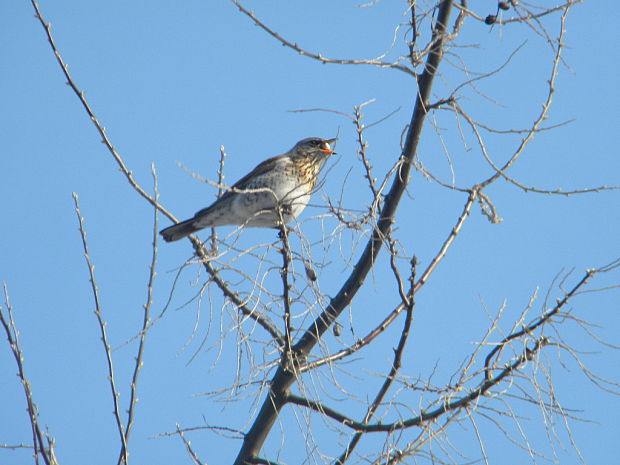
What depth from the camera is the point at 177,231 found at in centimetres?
705

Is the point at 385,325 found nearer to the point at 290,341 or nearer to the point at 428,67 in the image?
the point at 290,341

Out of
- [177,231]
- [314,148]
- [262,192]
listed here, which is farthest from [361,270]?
[314,148]

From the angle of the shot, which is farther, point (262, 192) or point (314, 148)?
point (314, 148)

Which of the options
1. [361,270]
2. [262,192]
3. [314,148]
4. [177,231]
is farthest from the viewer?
[314,148]

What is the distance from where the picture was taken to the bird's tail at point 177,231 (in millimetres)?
7047

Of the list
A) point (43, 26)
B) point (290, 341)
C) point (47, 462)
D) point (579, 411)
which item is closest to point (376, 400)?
point (290, 341)

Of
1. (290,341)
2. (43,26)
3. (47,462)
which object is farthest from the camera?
(290,341)

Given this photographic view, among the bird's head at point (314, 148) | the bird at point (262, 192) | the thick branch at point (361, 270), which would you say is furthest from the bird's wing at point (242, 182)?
the thick branch at point (361, 270)

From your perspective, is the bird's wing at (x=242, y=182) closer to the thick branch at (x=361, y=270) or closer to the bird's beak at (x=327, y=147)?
the bird's beak at (x=327, y=147)

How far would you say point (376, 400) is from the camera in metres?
4.23

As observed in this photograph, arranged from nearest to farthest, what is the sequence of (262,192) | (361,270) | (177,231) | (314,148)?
(361,270) → (262,192) → (177,231) → (314,148)

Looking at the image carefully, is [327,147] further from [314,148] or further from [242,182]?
[242,182]

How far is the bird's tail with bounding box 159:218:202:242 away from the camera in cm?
705

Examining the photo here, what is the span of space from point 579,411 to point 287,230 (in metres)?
1.80
